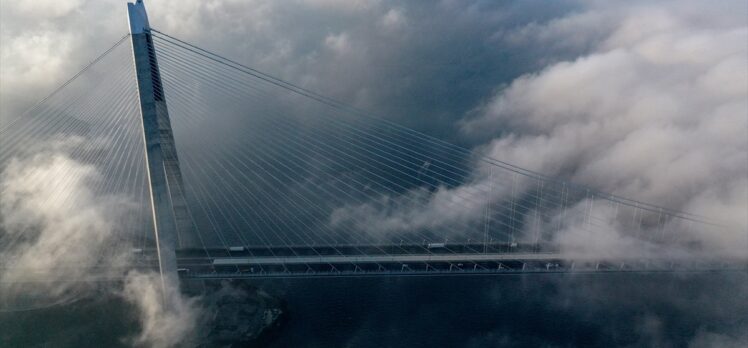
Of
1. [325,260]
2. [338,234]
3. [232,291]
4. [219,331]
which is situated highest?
[338,234]

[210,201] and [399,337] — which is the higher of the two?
[210,201]

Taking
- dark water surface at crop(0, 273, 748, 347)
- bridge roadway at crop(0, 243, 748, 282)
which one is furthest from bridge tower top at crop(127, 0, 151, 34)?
dark water surface at crop(0, 273, 748, 347)

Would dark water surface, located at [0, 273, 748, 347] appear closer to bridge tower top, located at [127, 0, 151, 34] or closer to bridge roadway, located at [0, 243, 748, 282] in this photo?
bridge roadway, located at [0, 243, 748, 282]

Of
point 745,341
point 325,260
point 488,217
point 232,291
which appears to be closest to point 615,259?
point 745,341

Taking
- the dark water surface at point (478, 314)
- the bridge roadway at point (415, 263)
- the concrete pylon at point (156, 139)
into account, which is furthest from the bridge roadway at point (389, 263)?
the concrete pylon at point (156, 139)

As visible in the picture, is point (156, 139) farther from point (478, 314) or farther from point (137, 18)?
point (478, 314)

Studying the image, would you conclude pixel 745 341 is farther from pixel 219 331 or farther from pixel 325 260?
pixel 219 331

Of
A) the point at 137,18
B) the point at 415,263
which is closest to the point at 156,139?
the point at 137,18
